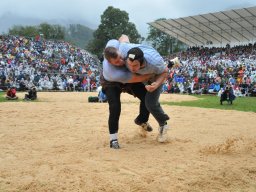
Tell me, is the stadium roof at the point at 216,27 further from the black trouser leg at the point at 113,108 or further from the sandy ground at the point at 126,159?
the black trouser leg at the point at 113,108

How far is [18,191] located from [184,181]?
1.49 m

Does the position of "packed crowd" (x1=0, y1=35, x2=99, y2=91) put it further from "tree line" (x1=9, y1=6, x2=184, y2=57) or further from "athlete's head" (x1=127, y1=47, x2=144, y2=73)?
"tree line" (x1=9, y1=6, x2=184, y2=57)

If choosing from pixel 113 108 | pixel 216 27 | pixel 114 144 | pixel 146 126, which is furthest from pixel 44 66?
pixel 114 144

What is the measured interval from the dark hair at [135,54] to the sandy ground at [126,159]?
1.18 m

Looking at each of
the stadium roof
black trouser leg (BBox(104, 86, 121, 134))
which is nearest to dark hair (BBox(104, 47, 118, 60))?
black trouser leg (BBox(104, 86, 121, 134))

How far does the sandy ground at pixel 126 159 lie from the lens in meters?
3.38

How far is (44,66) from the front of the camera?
31.1 meters

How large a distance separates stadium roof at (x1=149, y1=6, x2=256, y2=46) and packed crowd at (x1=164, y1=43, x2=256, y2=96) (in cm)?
164

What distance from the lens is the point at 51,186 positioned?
3311 millimetres

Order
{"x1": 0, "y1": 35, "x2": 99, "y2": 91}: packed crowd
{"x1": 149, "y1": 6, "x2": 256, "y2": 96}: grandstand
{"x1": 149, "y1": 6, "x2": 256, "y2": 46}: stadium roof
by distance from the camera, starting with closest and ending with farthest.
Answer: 1. {"x1": 149, "y1": 6, "x2": 256, "y2": 96}: grandstand
2. {"x1": 0, "y1": 35, "x2": 99, "y2": 91}: packed crowd
3. {"x1": 149, "y1": 6, "x2": 256, "y2": 46}: stadium roof

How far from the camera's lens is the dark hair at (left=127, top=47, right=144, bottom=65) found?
14.8 feet

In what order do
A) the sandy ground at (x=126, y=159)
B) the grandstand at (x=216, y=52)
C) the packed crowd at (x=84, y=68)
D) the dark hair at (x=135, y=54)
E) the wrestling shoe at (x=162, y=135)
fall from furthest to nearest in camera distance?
the packed crowd at (x=84, y=68) < the grandstand at (x=216, y=52) < the wrestling shoe at (x=162, y=135) < the dark hair at (x=135, y=54) < the sandy ground at (x=126, y=159)

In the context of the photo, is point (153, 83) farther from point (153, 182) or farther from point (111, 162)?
point (153, 182)

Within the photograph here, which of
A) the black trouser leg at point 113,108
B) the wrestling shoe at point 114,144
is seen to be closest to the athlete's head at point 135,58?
the black trouser leg at point 113,108
